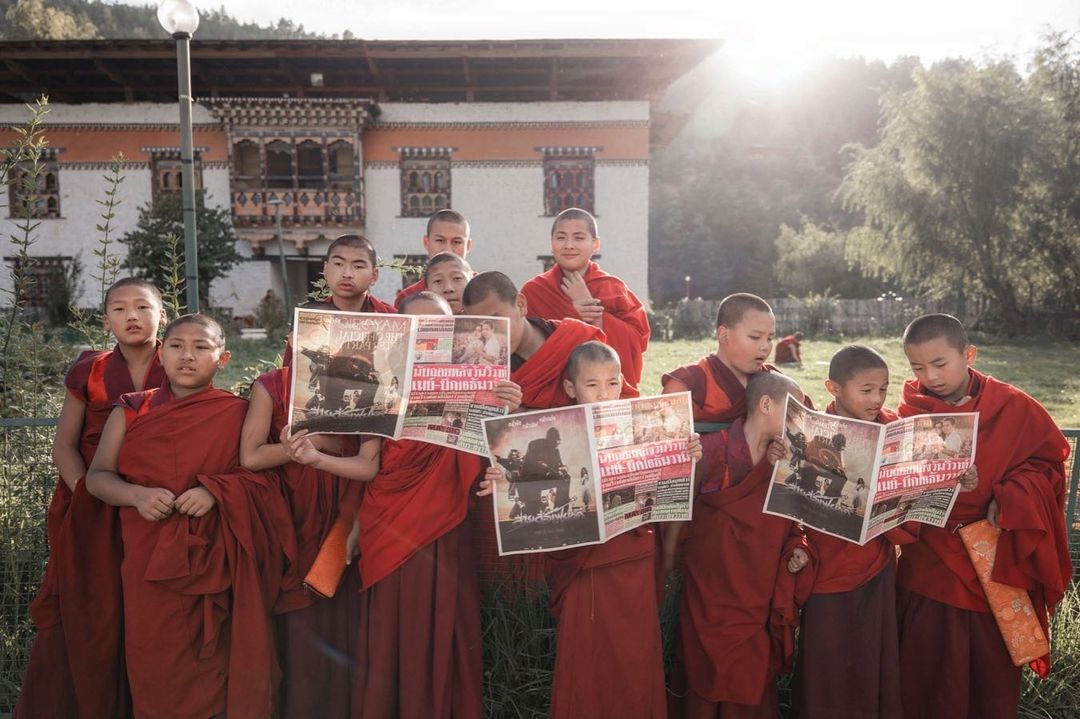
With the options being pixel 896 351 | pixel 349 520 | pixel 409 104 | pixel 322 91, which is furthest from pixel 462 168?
pixel 349 520

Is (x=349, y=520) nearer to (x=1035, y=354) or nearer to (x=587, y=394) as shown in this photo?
(x=587, y=394)

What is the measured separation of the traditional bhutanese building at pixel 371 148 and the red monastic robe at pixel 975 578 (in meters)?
19.3

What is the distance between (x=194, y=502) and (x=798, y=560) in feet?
6.90

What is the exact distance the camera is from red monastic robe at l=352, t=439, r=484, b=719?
97.4 inches

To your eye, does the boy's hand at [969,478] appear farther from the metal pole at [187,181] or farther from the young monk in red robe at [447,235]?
the metal pole at [187,181]

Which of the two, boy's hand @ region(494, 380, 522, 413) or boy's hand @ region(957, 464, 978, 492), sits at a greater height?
boy's hand @ region(494, 380, 522, 413)

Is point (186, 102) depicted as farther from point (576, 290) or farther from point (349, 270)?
point (576, 290)

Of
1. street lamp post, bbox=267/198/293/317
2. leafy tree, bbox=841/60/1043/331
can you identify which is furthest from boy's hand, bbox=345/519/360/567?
leafy tree, bbox=841/60/1043/331

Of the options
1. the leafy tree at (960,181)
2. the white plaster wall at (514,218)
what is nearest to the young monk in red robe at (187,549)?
the white plaster wall at (514,218)

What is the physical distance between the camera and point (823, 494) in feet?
7.84

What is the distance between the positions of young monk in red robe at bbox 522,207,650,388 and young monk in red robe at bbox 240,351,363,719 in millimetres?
1571

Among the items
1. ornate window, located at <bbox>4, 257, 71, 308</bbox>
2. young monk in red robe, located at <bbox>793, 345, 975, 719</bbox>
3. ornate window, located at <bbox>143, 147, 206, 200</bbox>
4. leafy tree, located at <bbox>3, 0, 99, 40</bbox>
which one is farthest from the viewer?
leafy tree, located at <bbox>3, 0, 99, 40</bbox>

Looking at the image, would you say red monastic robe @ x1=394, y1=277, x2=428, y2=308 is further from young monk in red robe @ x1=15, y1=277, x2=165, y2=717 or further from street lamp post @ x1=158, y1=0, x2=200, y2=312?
street lamp post @ x1=158, y1=0, x2=200, y2=312

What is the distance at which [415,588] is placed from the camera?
2.51 metres
